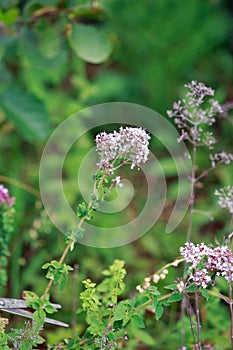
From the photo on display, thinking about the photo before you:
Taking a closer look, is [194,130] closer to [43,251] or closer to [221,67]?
[43,251]

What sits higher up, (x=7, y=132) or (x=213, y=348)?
(x=7, y=132)

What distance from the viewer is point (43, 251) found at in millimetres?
2182

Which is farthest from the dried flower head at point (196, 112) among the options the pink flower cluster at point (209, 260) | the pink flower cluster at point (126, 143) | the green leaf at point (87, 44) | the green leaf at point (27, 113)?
the green leaf at point (27, 113)

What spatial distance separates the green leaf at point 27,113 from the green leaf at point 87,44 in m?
0.26

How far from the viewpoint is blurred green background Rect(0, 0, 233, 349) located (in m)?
2.18

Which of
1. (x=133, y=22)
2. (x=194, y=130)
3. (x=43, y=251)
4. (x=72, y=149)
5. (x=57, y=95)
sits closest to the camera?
(x=194, y=130)

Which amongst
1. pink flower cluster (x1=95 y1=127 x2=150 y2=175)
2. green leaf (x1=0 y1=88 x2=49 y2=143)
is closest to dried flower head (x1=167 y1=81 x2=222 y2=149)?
pink flower cluster (x1=95 y1=127 x2=150 y2=175)

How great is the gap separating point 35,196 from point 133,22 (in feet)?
3.72

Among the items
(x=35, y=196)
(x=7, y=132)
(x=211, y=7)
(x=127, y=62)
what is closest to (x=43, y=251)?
(x=35, y=196)

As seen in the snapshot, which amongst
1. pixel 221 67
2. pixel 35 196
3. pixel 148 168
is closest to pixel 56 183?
pixel 35 196

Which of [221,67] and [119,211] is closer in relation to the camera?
[119,211]

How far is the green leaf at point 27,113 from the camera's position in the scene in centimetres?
234

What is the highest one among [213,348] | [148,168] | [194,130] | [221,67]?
[221,67]

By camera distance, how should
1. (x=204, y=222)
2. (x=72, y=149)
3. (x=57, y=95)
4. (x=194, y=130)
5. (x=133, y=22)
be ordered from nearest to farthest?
(x=194, y=130) < (x=204, y=222) < (x=72, y=149) < (x=57, y=95) < (x=133, y=22)
